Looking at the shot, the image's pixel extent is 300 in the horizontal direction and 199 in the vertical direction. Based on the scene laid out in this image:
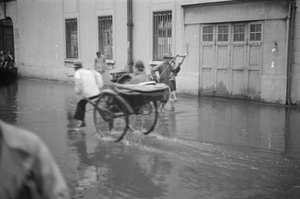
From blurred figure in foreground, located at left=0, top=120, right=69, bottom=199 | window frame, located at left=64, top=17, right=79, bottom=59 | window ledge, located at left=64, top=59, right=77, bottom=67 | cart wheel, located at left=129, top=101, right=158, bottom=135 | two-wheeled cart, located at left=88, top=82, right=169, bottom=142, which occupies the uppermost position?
window frame, located at left=64, top=17, right=79, bottom=59

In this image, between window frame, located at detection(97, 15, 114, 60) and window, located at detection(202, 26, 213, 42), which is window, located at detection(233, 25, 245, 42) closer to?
window, located at detection(202, 26, 213, 42)

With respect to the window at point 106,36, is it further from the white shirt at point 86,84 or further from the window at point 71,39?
the white shirt at point 86,84

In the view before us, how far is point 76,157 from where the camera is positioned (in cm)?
716

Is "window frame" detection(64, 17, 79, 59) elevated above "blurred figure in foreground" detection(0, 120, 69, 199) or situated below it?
above

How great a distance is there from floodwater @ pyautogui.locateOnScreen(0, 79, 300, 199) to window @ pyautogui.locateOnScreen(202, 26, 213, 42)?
3.38 metres

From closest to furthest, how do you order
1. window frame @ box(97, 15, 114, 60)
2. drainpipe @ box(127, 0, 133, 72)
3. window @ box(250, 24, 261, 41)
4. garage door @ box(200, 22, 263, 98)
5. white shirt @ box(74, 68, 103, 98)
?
white shirt @ box(74, 68, 103, 98)
window @ box(250, 24, 261, 41)
garage door @ box(200, 22, 263, 98)
drainpipe @ box(127, 0, 133, 72)
window frame @ box(97, 15, 114, 60)

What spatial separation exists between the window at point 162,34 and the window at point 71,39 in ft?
19.4

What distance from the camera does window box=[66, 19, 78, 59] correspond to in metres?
21.4

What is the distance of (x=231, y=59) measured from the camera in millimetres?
14508

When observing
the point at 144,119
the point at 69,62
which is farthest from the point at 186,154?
the point at 69,62

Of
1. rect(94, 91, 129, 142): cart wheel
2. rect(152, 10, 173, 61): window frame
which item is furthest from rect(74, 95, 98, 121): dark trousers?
rect(152, 10, 173, 61): window frame

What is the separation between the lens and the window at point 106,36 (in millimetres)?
19156

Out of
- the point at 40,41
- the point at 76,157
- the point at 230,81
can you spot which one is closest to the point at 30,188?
the point at 76,157

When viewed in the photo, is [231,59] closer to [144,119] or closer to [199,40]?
[199,40]
